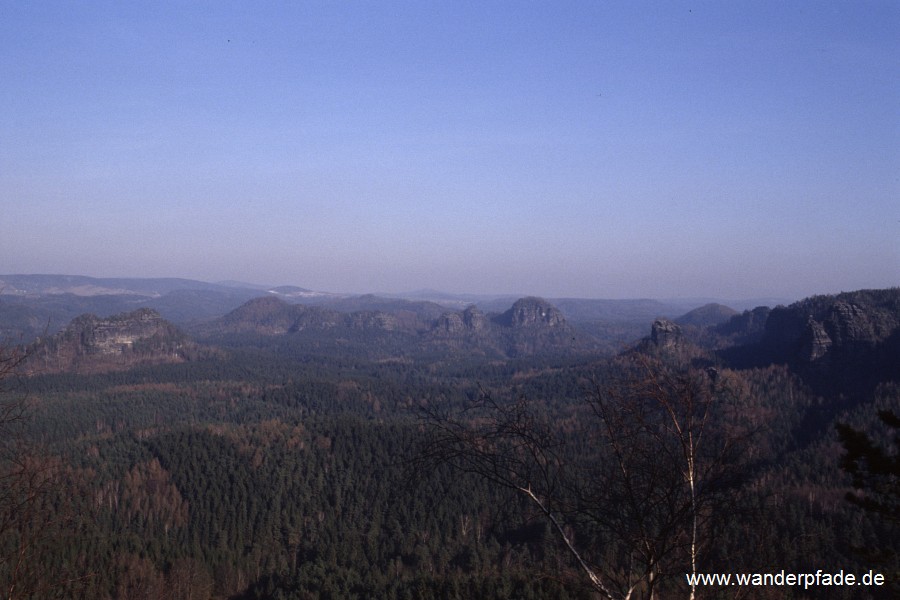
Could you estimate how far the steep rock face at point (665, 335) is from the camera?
514 feet

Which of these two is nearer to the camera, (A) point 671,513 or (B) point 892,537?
(A) point 671,513

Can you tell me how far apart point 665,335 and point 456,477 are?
162 metres

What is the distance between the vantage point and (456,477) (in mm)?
8508

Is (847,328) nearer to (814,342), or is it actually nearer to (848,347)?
(848,347)

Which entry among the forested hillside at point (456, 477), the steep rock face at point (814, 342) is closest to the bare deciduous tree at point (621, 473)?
the forested hillside at point (456, 477)

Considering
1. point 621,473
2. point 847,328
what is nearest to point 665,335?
point 847,328

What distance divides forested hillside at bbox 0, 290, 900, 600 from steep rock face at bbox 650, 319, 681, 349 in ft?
2.48

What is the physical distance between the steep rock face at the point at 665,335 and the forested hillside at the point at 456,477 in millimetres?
755

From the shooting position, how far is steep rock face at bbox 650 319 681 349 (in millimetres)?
156562

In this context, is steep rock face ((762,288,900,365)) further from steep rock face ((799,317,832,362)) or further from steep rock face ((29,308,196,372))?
steep rock face ((29,308,196,372))

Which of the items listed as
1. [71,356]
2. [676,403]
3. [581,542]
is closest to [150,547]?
[581,542]

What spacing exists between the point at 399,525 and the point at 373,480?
17897 mm

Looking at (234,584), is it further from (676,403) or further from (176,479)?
(676,403)

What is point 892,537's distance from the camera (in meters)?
47.0
